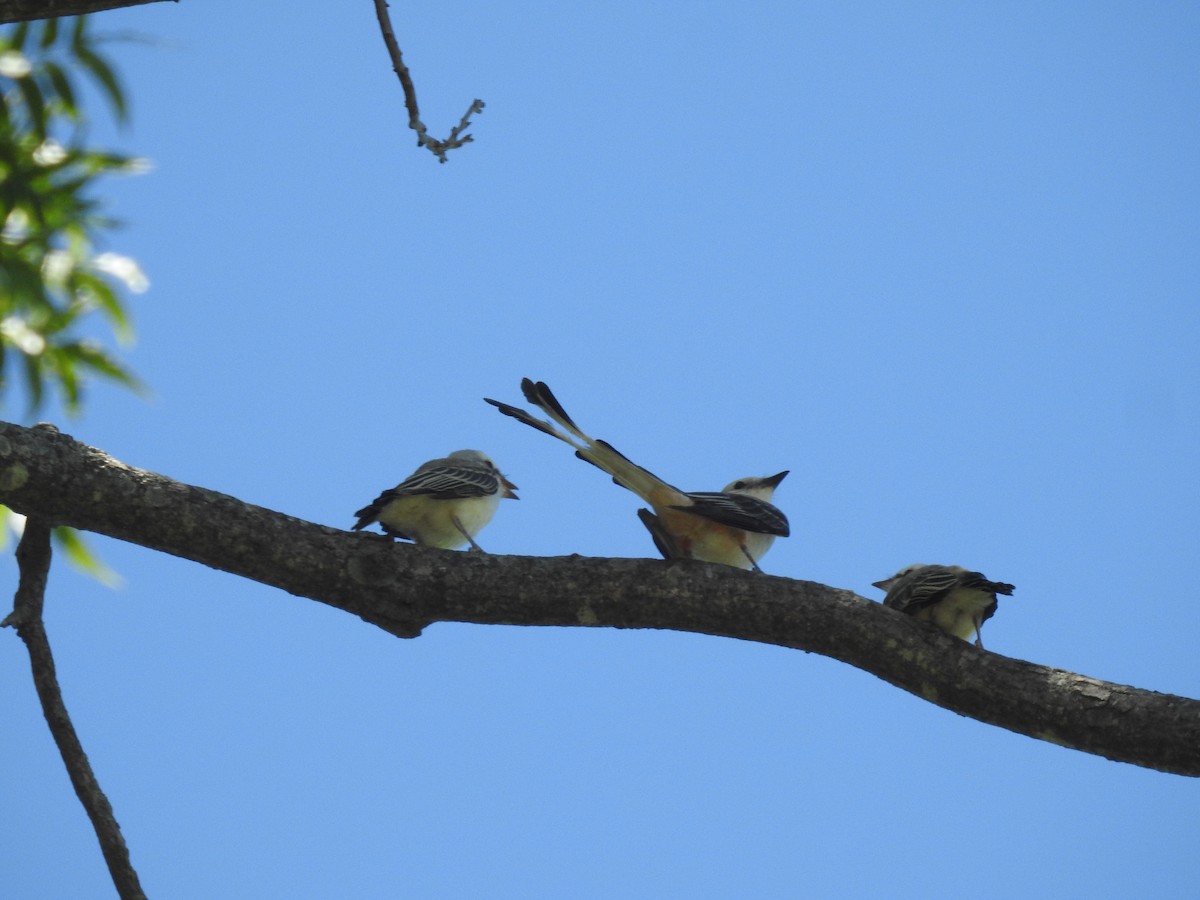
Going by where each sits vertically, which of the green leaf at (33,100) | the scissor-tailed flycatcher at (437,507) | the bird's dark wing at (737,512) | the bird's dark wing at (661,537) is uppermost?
the green leaf at (33,100)

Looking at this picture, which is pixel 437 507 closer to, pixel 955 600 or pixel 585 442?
pixel 585 442

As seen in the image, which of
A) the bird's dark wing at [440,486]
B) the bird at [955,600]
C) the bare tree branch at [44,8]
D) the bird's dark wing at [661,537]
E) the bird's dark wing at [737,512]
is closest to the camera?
the bare tree branch at [44,8]

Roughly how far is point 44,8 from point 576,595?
2767 mm

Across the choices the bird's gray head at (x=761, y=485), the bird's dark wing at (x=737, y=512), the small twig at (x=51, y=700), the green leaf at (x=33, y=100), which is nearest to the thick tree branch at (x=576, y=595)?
the small twig at (x=51, y=700)

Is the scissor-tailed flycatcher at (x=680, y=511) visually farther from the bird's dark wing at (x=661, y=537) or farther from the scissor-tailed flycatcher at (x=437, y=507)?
the scissor-tailed flycatcher at (x=437, y=507)

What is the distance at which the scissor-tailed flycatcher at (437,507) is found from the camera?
5930mm

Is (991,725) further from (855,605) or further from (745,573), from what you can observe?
(745,573)

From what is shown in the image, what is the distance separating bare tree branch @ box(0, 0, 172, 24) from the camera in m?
3.76

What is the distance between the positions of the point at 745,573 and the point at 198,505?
2.11 metres

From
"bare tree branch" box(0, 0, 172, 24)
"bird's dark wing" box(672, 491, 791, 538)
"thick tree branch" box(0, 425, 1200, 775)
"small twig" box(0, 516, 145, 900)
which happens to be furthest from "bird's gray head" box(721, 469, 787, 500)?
"bare tree branch" box(0, 0, 172, 24)

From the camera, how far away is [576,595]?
4375 millimetres

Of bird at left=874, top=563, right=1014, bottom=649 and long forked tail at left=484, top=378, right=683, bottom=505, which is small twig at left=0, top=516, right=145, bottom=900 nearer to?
long forked tail at left=484, top=378, right=683, bottom=505

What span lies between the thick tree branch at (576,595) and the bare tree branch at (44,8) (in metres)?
1.40

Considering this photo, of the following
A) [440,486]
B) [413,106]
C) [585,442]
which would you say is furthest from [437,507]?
[413,106]
